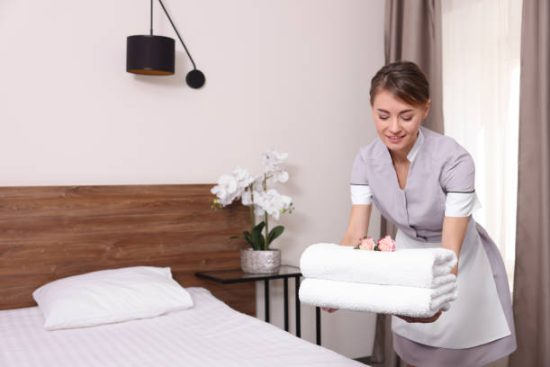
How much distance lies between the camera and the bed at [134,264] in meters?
1.93

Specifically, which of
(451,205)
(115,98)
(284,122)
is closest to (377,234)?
(284,122)

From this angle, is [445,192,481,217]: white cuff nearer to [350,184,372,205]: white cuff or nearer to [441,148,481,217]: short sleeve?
[441,148,481,217]: short sleeve

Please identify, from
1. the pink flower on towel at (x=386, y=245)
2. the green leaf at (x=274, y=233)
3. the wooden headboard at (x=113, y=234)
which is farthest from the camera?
the green leaf at (x=274, y=233)

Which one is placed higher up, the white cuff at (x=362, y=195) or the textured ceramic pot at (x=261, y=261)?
the white cuff at (x=362, y=195)

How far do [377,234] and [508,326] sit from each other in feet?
5.60

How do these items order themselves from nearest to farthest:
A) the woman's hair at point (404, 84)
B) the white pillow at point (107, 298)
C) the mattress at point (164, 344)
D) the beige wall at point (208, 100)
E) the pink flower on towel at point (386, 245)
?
the pink flower on towel at point (386, 245)
the woman's hair at point (404, 84)
the mattress at point (164, 344)
the white pillow at point (107, 298)
the beige wall at point (208, 100)

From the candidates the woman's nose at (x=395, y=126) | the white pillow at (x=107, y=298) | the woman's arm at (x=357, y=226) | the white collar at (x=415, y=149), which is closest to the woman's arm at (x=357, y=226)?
the woman's arm at (x=357, y=226)

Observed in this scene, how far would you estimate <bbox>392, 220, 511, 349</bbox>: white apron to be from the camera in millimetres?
1924

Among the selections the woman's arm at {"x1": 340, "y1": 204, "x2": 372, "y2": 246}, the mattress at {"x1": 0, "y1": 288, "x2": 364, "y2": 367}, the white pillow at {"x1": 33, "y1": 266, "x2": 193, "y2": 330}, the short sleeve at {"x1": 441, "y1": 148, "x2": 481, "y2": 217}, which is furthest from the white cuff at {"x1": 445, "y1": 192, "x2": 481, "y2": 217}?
the white pillow at {"x1": 33, "y1": 266, "x2": 193, "y2": 330}

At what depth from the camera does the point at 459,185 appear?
1.75 metres

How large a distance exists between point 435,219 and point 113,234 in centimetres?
148

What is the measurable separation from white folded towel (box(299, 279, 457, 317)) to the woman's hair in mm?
496

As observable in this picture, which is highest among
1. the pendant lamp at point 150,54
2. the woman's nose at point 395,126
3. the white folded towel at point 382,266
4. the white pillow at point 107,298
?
the pendant lamp at point 150,54

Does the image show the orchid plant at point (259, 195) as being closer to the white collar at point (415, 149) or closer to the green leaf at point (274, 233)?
the green leaf at point (274, 233)
